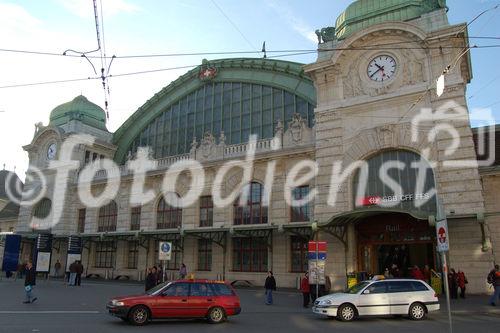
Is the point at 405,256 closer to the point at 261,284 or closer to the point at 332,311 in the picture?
the point at 261,284

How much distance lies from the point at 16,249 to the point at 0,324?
29.7 metres

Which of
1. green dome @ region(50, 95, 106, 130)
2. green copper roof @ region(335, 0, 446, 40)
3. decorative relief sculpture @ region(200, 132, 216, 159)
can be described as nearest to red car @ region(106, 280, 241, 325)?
green copper roof @ region(335, 0, 446, 40)

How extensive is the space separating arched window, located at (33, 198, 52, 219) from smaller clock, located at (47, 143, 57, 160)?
14.5 feet

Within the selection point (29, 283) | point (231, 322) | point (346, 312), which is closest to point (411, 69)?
point (346, 312)

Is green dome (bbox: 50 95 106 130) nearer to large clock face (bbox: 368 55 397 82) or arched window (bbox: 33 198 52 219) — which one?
arched window (bbox: 33 198 52 219)

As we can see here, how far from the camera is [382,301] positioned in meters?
16.9

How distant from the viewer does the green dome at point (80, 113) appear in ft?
155

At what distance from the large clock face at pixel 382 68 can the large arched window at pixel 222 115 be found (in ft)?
25.2

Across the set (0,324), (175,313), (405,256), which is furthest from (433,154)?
(0,324)

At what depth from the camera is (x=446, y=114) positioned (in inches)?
1026

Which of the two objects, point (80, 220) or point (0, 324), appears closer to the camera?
point (0, 324)

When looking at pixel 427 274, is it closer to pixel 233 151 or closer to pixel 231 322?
pixel 231 322

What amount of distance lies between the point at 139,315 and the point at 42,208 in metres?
37.0

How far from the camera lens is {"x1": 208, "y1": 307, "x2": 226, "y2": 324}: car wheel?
1547 centimetres
